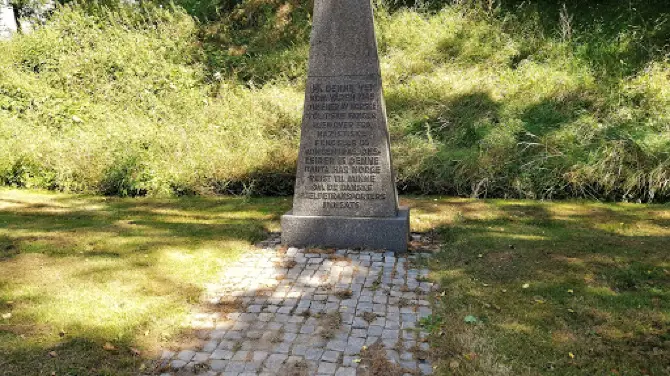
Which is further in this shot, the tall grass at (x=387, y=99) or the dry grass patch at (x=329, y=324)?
the tall grass at (x=387, y=99)

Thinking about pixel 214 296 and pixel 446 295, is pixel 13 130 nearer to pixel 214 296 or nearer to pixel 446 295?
pixel 214 296

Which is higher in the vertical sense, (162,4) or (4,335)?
(162,4)

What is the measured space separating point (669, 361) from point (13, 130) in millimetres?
10190

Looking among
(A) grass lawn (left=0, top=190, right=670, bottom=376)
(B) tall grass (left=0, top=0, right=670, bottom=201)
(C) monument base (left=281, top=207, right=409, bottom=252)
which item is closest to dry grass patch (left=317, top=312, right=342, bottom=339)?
(A) grass lawn (left=0, top=190, right=670, bottom=376)

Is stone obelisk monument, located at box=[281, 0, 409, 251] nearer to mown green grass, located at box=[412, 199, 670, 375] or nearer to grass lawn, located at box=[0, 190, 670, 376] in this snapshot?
grass lawn, located at box=[0, 190, 670, 376]

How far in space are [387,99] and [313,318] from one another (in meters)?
6.84

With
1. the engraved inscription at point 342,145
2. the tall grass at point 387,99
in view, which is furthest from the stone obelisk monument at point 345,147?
the tall grass at point 387,99

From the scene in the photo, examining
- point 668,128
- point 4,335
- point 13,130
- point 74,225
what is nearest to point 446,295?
point 4,335

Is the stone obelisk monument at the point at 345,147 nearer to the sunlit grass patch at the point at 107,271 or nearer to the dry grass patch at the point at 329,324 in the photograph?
the sunlit grass patch at the point at 107,271

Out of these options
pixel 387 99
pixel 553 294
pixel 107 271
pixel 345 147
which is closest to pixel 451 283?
pixel 553 294

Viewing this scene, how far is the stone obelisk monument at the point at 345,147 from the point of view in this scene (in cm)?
511

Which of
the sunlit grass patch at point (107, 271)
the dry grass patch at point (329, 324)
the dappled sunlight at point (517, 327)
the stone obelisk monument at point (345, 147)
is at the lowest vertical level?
the dappled sunlight at point (517, 327)

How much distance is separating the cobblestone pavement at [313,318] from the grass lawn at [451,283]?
0.18 meters

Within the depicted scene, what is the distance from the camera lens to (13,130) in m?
9.44
